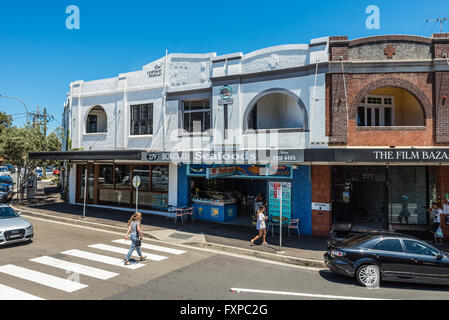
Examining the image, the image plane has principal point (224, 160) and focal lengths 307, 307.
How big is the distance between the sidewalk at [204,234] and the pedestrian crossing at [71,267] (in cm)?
197

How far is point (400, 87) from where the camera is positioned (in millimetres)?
13250

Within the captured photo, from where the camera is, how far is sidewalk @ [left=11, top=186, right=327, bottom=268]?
36.7 feet

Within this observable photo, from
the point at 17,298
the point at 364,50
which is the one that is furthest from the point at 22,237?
the point at 364,50

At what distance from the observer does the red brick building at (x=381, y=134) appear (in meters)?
13.0

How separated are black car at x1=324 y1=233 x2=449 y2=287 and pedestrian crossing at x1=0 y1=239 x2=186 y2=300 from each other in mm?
5766

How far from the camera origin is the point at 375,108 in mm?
15055

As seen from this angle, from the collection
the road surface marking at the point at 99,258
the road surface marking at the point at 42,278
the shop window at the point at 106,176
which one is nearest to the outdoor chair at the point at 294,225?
the road surface marking at the point at 99,258

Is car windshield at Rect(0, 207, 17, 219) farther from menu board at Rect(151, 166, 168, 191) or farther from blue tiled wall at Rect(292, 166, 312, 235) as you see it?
blue tiled wall at Rect(292, 166, 312, 235)

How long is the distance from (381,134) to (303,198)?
14.4 ft

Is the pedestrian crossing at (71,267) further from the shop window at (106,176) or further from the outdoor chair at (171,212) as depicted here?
the shop window at (106,176)
